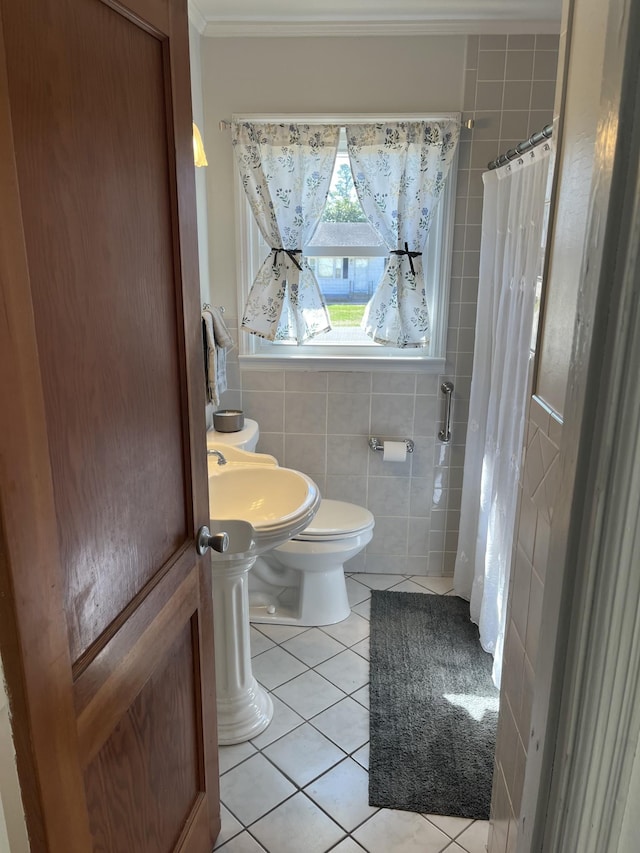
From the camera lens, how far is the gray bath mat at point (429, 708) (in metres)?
1.91

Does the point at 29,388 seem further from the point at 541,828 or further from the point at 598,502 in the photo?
the point at 541,828

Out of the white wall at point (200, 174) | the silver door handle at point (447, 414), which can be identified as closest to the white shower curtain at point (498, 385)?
the silver door handle at point (447, 414)

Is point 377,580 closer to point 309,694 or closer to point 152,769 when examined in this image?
point 309,694

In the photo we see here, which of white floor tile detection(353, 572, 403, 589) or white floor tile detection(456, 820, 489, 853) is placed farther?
white floor tile detection(353, 572, 403, 589)

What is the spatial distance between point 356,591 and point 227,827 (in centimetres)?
134

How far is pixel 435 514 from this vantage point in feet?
10.1

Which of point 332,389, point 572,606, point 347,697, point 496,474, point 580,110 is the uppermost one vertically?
point 580,110

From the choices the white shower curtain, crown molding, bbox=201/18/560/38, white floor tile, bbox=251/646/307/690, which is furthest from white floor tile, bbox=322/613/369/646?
crown molding, bbox=201/18/560/38

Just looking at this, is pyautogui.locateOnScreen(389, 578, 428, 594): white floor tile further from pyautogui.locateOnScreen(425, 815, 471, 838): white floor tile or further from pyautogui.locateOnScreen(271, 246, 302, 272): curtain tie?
pyautogui.locateOnScreen(271, 246, 302, 272): curtain tie

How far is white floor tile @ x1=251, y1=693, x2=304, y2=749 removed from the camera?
6.91 ft

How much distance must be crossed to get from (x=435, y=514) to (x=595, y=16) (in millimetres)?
2396

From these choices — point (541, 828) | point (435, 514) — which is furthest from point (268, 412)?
point (541, 828)

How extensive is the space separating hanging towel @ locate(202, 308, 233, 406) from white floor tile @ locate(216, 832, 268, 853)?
1436 millimetres

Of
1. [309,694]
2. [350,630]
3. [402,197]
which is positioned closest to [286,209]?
[402,197]
